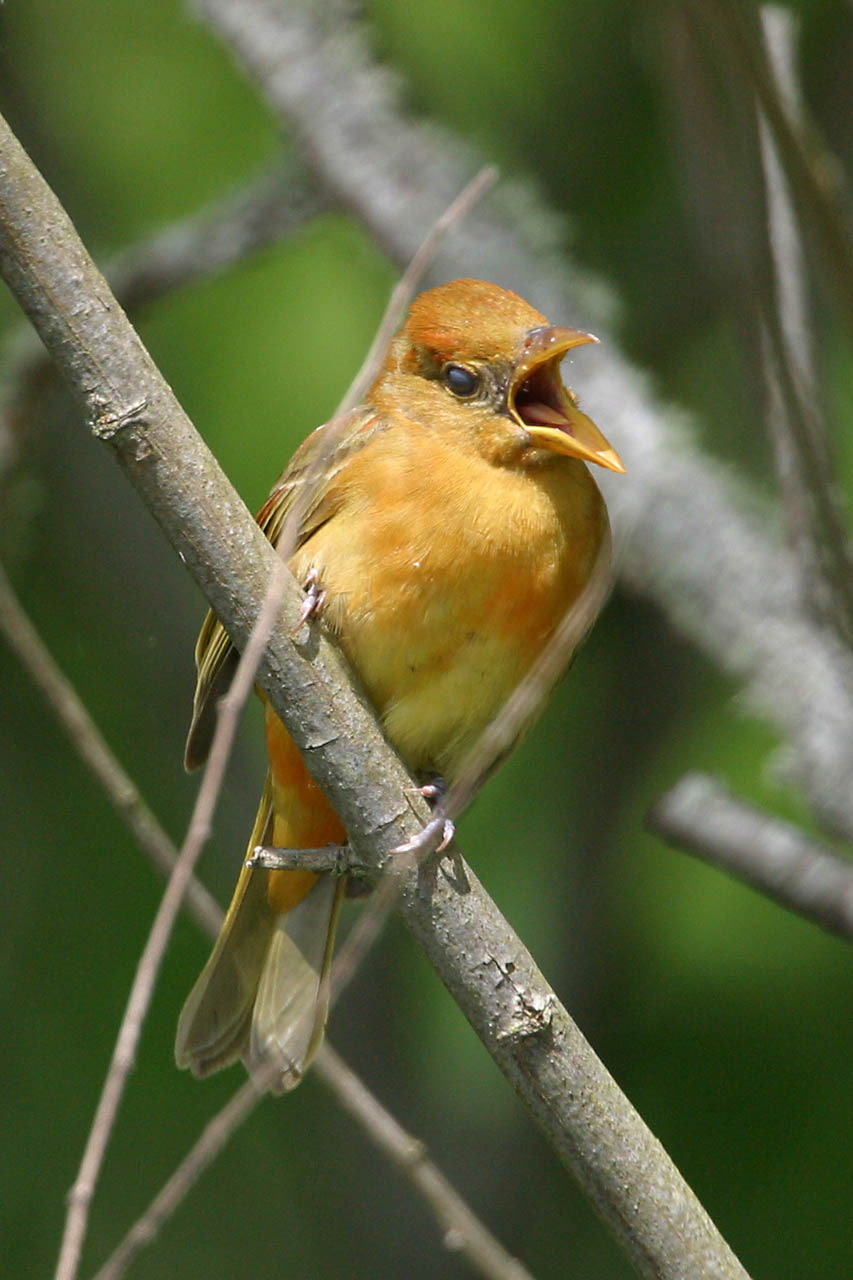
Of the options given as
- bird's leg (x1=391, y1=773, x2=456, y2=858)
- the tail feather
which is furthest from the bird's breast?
the tail feather

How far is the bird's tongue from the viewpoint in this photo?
128 inches

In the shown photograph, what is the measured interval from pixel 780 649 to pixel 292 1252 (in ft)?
7.09

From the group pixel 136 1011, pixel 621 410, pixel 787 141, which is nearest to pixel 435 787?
pixel 136 1011

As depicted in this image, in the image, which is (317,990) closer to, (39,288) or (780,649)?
(780,649)

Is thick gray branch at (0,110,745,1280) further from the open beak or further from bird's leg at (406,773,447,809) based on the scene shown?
the open beak

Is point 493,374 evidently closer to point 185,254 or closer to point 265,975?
point 265,975

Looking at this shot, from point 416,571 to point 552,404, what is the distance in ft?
1.82

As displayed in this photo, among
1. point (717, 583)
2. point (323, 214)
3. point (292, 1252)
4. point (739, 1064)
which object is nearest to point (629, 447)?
→ point (717, 583)

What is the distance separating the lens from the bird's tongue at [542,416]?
10.7 ft

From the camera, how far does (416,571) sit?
297 cm

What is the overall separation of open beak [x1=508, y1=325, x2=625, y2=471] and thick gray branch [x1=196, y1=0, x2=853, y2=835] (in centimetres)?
43

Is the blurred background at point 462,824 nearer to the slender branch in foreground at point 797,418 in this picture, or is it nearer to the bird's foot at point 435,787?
the slender branch in foreground at point 797,418

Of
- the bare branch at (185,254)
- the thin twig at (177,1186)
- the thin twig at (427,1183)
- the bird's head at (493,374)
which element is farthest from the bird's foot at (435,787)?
the bare branch at (185,254)

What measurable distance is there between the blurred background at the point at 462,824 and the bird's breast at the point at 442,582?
111 centimetres
